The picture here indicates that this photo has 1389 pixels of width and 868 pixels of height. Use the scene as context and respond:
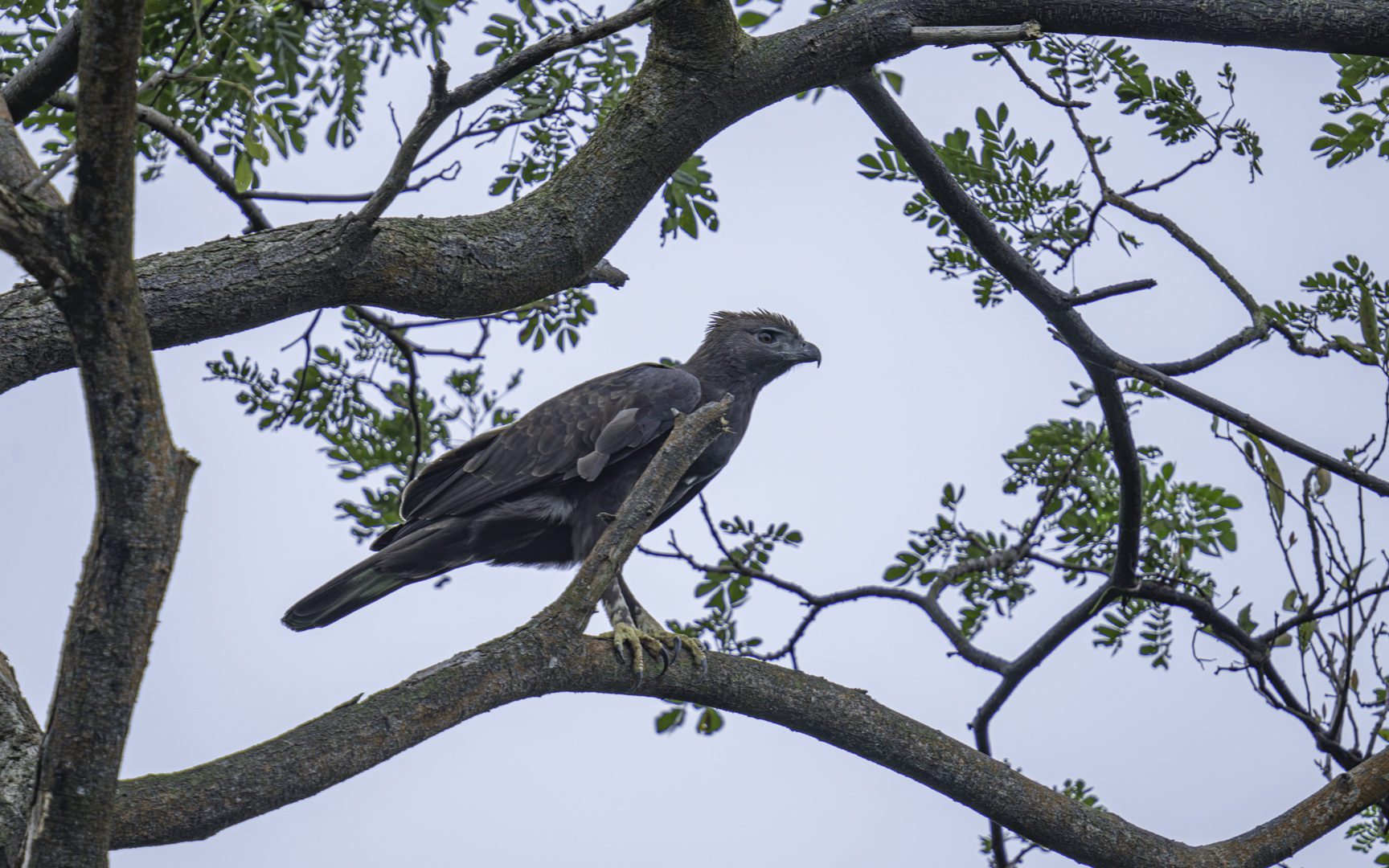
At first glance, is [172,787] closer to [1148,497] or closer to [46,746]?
[46,746]

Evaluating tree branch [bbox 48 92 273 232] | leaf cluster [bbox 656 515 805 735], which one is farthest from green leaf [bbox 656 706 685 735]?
tree branch [bbox 48 92 273 232]

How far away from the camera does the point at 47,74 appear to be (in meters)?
3.10

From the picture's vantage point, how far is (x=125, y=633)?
69.4 inches

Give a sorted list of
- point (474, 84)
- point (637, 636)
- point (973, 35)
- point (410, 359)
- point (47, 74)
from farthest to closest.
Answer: point (410, 359)
point (637, 636)
point (47, 74)
point (973, 35)
point (474, 84)

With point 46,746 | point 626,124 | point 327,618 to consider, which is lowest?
point 46,746

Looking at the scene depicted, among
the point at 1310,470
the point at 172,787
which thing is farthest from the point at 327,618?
the point at 1310,470

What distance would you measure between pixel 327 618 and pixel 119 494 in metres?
2.55

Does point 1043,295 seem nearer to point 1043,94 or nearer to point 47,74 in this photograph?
point 1043,94

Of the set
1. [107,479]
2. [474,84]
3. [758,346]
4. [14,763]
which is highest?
[758,346]

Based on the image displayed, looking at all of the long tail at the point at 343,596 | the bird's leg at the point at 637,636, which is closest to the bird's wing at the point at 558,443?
the long tail at the point at 343,596

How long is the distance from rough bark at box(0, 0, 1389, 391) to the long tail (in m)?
1.38

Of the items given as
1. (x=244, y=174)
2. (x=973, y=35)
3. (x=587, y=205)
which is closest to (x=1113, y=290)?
(x=973, y=35)

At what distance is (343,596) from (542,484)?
0.92 meters

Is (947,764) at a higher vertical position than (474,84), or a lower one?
lower
